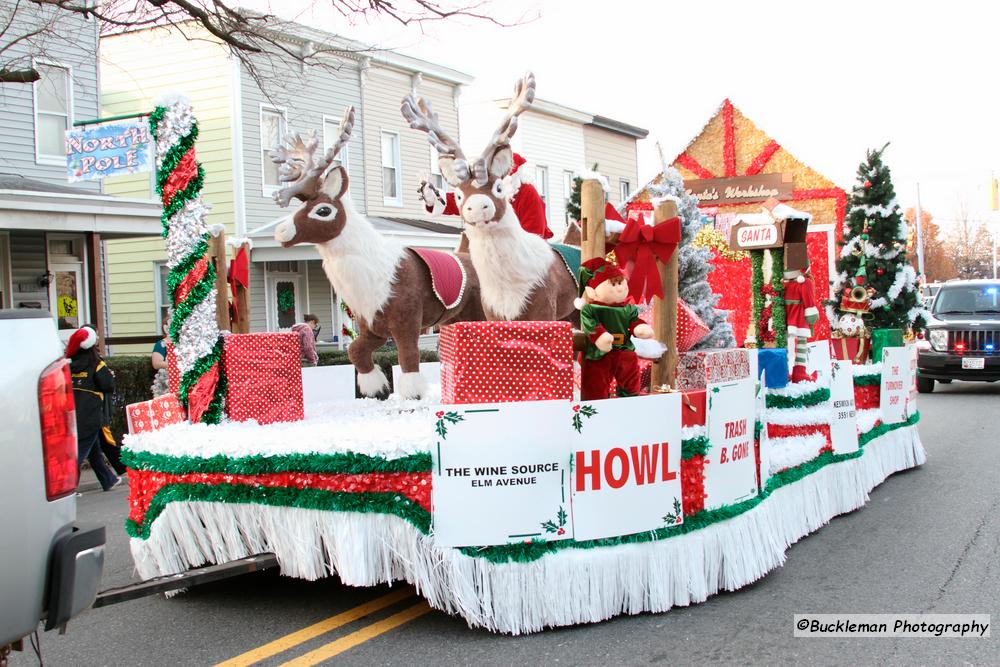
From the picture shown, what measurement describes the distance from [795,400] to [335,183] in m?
3.61

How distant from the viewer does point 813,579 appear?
5.04 meters

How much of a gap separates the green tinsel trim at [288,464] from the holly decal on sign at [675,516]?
4.07 ft

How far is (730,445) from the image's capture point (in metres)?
4.88

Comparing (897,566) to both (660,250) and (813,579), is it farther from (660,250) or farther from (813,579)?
(660,250)

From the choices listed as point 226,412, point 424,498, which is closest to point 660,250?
point 424,498

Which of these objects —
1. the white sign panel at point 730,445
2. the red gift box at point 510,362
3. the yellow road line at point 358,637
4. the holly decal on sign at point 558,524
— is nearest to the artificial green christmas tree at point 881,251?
the white sign panel at point 730,445

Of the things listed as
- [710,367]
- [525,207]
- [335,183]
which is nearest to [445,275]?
[525,207]

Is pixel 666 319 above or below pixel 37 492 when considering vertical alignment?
above

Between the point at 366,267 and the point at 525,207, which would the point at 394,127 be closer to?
the point at 525,207

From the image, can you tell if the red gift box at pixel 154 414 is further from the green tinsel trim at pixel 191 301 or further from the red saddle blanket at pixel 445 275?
the red saddle blanket at pixel 445 275

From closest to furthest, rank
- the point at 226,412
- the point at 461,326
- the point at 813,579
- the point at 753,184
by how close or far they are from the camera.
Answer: the point at 461,326 → the point at 813,579 → the point at 226,412 → the point at 753,184

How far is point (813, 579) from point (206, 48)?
17.1m

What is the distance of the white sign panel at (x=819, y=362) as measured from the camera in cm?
651

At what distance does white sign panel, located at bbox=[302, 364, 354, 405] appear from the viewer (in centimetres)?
809
